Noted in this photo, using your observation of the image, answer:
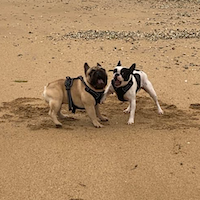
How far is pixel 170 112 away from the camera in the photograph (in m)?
7.13

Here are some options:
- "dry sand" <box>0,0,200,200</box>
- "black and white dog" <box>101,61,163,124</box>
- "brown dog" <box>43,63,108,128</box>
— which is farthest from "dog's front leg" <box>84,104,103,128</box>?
"black and white dog" <box>101,61,163,124</box>

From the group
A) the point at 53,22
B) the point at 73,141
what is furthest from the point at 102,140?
the point at 53,22

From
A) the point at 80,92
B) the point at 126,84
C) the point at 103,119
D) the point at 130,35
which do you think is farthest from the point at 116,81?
the point at 130,35

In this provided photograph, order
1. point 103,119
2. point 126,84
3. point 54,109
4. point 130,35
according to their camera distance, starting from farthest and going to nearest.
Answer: point 130,35
point 103,119
point 126,84
point 54,109

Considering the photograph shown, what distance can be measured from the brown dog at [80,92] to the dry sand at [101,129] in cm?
30

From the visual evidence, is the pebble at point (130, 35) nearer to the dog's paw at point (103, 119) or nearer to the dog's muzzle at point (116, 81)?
the dog's paw at point (103, 119)

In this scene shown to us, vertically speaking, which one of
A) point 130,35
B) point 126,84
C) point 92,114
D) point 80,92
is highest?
point 130,35

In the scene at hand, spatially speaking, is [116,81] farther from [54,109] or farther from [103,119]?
[54,109]

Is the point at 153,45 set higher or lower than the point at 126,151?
higher

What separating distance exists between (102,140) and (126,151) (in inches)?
20.0

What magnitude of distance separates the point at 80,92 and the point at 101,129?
68 centimetres

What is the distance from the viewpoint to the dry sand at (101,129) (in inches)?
180

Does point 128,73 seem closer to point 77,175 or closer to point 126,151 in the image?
point 126,151

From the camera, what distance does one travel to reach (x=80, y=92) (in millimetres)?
6289
